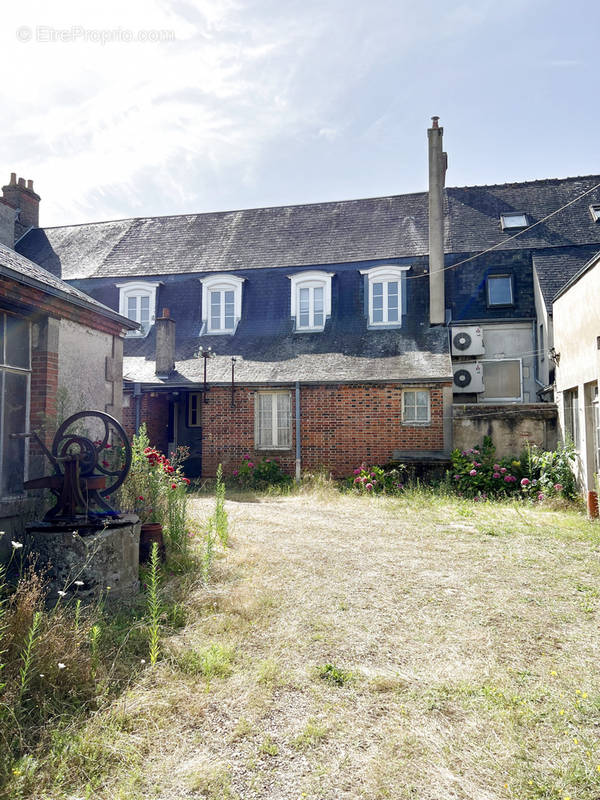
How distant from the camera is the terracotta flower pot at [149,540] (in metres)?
6.12

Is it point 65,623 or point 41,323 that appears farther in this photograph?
point 41,323

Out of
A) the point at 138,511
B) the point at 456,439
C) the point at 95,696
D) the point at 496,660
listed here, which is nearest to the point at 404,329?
the point at 456,439

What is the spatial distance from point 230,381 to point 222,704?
10932 millimetres

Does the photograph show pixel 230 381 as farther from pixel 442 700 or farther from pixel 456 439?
pixel 442 700

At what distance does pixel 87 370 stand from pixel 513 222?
14221 mm

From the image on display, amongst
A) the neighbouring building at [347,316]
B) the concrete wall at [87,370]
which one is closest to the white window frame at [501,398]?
the neighbouring building at [347,316]

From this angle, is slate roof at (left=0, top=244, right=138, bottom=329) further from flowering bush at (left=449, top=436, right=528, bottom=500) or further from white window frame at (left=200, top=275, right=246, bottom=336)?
white window frame at (left=200, top=275, right=246, bottom=336)

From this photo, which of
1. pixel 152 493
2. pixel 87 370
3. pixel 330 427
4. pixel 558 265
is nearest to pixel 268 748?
pixel 152 493

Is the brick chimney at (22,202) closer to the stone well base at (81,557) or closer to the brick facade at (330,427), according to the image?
the brick facade at (330,427)

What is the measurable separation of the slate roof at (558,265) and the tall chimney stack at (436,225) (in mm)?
2614

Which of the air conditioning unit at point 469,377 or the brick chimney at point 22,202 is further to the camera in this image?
the brick chimney at point 22,202

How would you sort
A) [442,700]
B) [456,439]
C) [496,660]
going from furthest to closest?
[456,439] → [496,660] → [442,700]

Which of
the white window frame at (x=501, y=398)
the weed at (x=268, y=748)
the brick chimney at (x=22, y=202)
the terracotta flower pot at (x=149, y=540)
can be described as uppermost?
the brick chimney at (x=22, y=202)

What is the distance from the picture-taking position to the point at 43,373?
6.59m
